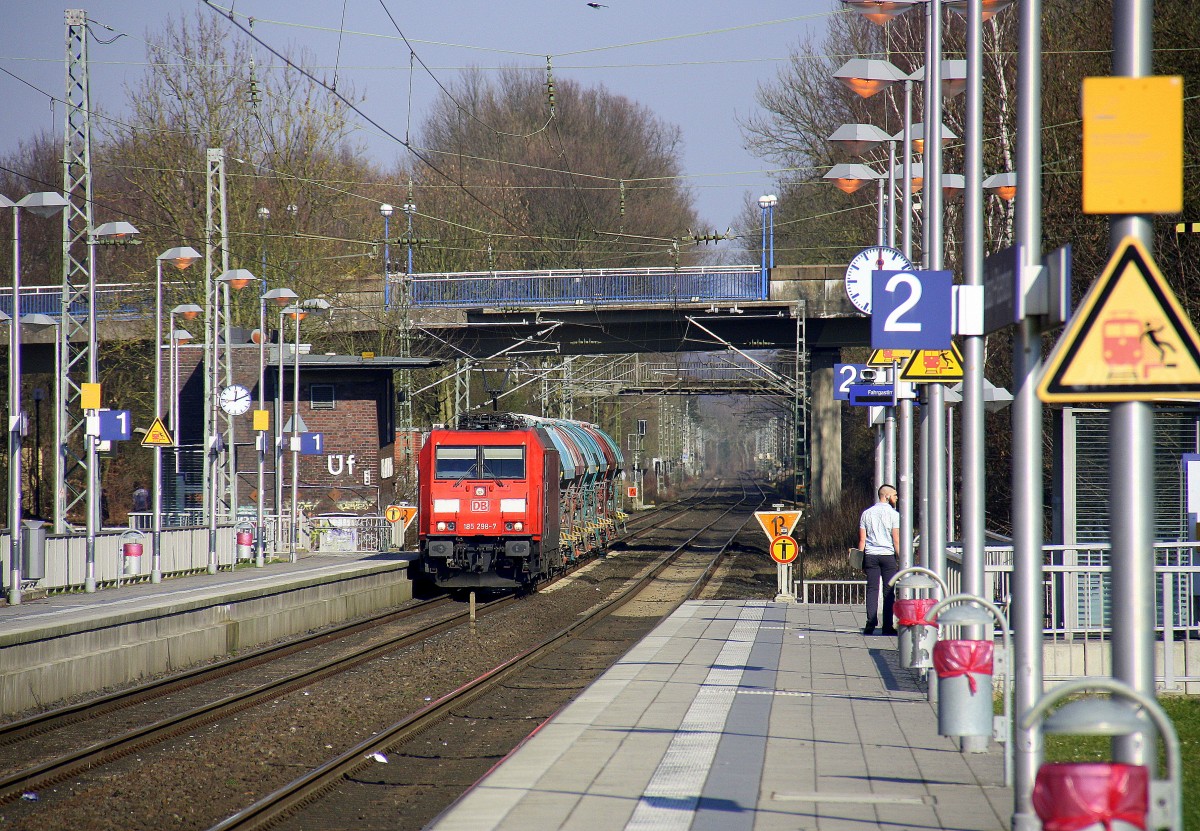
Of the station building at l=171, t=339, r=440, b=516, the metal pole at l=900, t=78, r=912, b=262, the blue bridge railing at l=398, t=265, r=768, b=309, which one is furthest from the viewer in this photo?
the station building at l=171, t=339, r=440, b=516

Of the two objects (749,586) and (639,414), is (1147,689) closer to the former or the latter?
(749,586)

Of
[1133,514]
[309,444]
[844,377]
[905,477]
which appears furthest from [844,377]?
[309,444]

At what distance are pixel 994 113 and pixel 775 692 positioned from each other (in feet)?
75.6

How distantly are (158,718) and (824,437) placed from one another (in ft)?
98.2

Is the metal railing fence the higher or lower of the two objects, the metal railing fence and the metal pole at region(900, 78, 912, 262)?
the lower

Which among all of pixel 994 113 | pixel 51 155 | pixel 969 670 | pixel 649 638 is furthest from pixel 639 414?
pixel 969 670

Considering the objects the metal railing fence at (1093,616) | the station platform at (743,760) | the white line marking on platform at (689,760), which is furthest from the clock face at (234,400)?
the metal railing fence at (1093,616)

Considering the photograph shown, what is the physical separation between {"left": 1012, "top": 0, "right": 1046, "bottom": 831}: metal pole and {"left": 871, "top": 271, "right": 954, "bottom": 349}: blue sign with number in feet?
6.23

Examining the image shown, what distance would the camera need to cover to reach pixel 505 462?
26.3m

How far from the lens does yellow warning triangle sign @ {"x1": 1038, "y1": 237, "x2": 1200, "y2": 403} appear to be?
4789mm

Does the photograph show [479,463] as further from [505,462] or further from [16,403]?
[16,403]

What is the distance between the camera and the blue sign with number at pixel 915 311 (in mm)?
9227

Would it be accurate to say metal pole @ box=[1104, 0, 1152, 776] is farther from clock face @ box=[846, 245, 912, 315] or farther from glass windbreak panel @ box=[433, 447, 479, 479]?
glass windbreak panel @ box=[433, 447, 479, 479]

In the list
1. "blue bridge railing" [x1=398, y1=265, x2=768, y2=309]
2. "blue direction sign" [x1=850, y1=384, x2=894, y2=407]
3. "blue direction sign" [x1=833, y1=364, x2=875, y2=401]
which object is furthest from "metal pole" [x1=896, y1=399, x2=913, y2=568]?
"blue bridge railing" [x1=398, y1=265, x2=768, y2=309]
